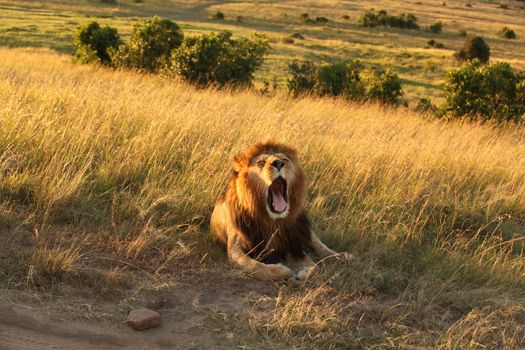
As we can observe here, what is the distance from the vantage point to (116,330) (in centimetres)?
354

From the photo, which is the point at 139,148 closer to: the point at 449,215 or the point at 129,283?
the point at 129,283

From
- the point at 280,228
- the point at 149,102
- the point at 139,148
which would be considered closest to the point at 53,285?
the point at 280,228

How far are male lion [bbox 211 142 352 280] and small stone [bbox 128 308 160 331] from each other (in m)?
0.95

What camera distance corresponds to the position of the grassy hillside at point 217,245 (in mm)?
3832

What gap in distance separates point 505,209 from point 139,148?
3902mm

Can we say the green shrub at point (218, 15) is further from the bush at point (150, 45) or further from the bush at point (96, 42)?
the bush at point (150, 45)

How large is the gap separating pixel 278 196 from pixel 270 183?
0.58 feet

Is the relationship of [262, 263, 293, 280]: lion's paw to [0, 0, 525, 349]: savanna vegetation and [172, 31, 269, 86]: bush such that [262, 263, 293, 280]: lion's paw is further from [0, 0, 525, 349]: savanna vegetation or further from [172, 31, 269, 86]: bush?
[172, 31, 269, 86]: bush

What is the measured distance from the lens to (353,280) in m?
4.42

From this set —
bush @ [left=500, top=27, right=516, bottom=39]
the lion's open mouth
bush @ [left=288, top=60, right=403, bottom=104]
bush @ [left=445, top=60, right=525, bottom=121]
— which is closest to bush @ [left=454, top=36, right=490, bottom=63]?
bush @ [left=500, top=27, right=516, bottom=39]

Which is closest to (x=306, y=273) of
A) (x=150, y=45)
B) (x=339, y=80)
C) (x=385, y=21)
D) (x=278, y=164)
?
(x=278, y=164)

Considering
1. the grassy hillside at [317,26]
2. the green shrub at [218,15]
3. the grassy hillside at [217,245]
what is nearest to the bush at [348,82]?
the grassy hillside at [317,26]

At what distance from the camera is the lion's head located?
4312mm

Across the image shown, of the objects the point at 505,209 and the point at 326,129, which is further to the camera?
the point at 326,129
